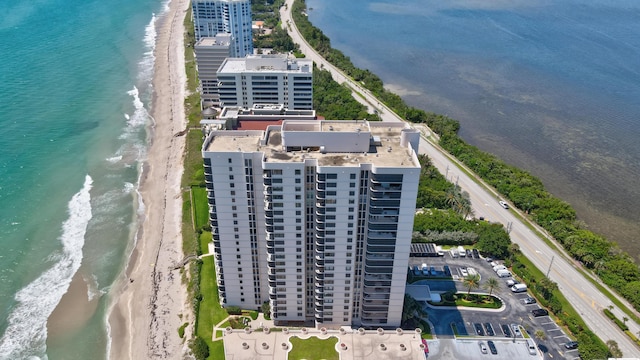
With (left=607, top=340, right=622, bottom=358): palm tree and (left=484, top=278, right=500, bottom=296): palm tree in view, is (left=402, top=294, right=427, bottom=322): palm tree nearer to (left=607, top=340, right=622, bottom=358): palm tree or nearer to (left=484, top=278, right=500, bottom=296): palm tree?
(left=484, top=278, right=500, bottom=296): palm tree

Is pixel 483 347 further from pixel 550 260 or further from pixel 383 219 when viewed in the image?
pixel 550 260

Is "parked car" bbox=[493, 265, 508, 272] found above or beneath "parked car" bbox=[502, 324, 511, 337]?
above

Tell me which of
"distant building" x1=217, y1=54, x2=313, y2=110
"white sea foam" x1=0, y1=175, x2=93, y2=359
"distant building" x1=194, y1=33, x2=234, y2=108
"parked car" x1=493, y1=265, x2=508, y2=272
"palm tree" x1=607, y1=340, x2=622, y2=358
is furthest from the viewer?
"distant building" x1=194, y1=33, x2=234, y2=108

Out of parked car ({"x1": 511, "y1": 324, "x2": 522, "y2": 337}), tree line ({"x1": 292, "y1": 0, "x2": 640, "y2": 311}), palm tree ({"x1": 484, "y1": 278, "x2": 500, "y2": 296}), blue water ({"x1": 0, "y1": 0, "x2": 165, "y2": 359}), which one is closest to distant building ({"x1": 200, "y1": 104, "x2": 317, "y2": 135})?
blue water ({"x1": 0, "y1": 0, "x2": 165, "y2": 359})

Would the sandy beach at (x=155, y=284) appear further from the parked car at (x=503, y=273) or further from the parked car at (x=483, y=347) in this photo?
the parked car at (x=503, y=273)

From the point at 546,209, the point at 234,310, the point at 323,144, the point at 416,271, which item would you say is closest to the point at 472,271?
the point at 416,271

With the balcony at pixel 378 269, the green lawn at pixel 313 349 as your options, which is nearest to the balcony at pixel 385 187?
the balcony at pixel 378 269

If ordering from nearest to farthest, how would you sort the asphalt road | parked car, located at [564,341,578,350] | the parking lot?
the parking lot, parked car, located at [564,341,578,350], the asphalt road
